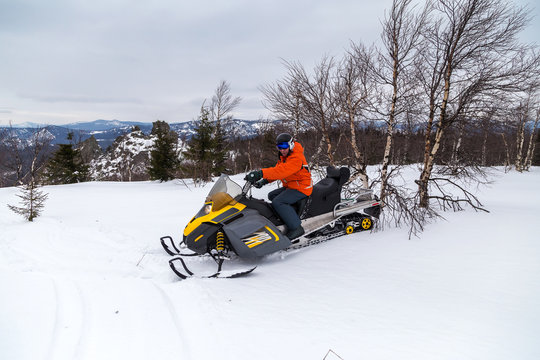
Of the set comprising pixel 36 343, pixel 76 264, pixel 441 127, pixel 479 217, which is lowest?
pixel 76 264

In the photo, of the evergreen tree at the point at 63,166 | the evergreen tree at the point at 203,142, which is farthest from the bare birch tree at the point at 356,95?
the evergreen tree at the point at 63,166

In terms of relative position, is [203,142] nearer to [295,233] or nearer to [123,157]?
[295,233]

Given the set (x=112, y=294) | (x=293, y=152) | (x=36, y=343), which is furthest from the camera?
(x=293, y=152)

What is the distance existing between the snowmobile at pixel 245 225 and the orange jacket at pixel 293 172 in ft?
0.96

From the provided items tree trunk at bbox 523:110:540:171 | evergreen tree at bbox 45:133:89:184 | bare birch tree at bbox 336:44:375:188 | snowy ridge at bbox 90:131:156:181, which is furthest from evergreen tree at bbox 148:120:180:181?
snowy ridge at bbox 90:131:156:181

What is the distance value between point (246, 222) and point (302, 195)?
1.08m

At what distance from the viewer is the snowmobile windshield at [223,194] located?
382cm

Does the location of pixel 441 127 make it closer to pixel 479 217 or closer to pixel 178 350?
pixel 479 217

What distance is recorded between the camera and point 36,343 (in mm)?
1971

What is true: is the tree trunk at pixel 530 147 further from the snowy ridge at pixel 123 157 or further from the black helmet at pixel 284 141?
the snowy ridge at pixel 123 157

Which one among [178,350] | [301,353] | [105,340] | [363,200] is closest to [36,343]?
[105,340]

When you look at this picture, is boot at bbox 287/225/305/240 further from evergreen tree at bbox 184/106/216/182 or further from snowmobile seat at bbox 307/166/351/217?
evergreen tree at bbox 184/106/216/182

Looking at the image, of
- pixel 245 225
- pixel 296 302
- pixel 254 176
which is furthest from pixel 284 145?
pixel 296 302

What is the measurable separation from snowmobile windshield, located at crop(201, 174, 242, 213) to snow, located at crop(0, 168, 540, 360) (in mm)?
1045
